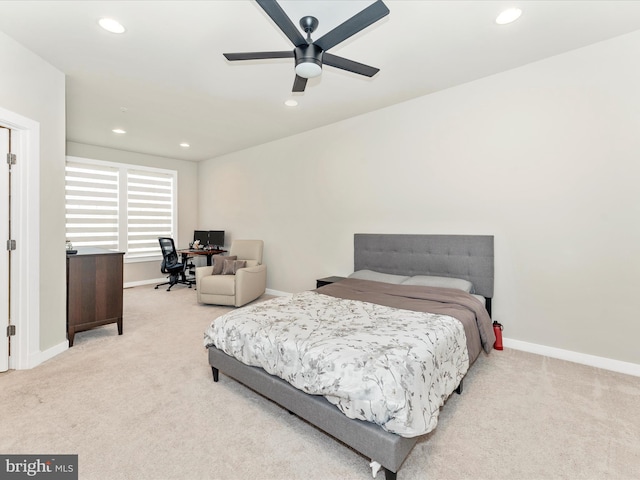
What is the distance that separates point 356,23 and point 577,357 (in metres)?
3.40

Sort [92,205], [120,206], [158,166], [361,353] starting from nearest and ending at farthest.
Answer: [361,353]
[92,205]
[120,206]
[158,166]

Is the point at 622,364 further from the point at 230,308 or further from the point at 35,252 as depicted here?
the point at 35,252

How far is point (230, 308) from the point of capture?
15.5 ft

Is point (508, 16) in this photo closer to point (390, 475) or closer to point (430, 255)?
point (430, 255)

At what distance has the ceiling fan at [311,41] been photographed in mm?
1644

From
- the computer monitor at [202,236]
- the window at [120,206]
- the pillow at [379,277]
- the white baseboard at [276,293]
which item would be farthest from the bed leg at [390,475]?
the window at [120,206]

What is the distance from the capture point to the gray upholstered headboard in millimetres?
3227

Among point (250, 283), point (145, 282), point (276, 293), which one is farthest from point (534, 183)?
point (145, 282)

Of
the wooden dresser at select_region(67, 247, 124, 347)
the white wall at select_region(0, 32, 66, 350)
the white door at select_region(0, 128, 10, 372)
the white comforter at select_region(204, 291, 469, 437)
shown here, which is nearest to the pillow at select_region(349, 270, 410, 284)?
the white comforter at select_region(204, 291, 469, 437)

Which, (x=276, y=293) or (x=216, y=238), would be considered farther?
(x=216, y=238)

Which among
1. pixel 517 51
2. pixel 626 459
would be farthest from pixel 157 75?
pixel 626 459

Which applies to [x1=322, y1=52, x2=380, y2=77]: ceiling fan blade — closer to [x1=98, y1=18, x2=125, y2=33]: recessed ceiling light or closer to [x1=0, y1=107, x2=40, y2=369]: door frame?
[x1=98, y1=18, x2=125, y2=33]: recessed ceiling light

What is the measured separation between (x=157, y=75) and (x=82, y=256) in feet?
6.82

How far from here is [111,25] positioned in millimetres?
2383
